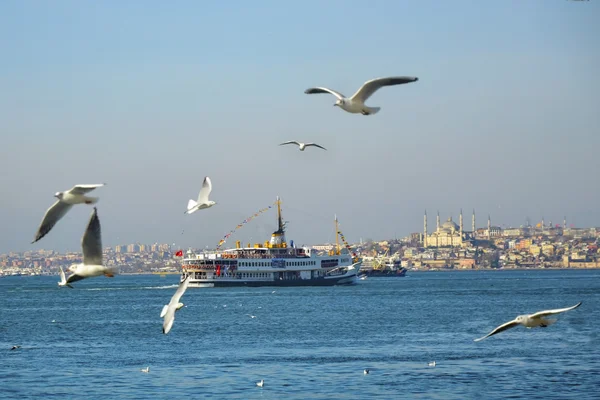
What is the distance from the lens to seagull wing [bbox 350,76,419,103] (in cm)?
1209

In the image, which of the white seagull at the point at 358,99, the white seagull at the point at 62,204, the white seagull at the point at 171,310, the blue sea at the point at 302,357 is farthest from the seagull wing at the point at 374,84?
the blue sea at the point at 302,357

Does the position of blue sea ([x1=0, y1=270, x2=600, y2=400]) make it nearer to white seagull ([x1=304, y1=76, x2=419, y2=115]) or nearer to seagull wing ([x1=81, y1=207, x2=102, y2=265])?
white seagull ([x1=304, y1=76, x2=419, y2=115])

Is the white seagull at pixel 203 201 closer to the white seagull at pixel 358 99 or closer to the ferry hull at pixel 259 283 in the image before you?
the white seagull at pixel 358 99

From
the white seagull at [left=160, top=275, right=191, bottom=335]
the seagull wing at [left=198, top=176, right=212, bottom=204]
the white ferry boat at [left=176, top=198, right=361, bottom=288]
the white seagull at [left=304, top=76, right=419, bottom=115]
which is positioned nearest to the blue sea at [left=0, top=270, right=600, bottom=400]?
the seagull wing at [left=198, top=176, right=212, bottom=204]

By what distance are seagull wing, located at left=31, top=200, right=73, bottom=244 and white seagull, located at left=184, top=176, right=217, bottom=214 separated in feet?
10.2

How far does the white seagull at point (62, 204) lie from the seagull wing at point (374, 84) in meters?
3.72

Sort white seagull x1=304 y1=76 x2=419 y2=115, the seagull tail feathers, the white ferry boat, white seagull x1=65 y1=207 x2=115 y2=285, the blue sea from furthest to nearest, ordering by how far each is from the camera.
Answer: the white ferry boat < the blue sea < the seagull tail feathers < white seagull x1=304 y1=76 x2=419 y2=115 < white seagull x1=65 y1=207 x2=115 y2=285

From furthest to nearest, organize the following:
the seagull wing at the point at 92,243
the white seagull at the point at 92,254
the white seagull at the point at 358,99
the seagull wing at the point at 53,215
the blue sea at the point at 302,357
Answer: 1. the blue sea at the point at 302,357
2. the white seagull at the point at 358,99
3. the seagull wing at the point at 53,215
4. the white seagull at the point at 92,254
5. the seagull wing at the point at 92,243

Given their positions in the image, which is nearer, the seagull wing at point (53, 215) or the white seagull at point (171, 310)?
the seagull wing at point (53, 215)

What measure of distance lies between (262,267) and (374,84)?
99.0 meters

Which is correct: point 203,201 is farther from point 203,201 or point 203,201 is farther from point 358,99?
point 358,99

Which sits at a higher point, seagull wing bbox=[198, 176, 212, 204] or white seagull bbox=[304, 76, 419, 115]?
white seagull bbox=[304, 76, 419, 115]

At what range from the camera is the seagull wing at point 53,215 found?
40.6 ft

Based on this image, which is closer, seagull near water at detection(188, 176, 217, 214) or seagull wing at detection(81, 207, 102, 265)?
seagull wing at detection(81, 207, 102, 265)
